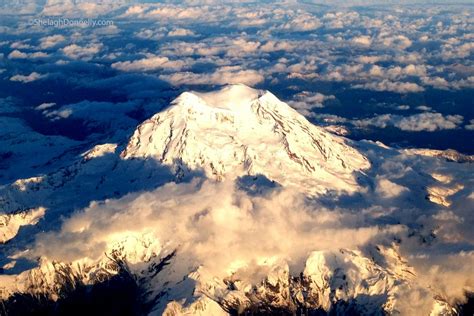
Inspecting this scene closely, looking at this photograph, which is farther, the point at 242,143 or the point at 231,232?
the point at 242,143

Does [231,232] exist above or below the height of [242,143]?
below

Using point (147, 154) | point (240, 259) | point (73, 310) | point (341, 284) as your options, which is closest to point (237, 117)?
point (147, 154)

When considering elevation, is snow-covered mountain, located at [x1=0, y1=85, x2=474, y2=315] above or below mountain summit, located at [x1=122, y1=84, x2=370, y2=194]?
below

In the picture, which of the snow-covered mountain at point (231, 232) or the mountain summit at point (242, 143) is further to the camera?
the mountain summit at point (242, 143)

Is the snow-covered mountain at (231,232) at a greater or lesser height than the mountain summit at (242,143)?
lesser

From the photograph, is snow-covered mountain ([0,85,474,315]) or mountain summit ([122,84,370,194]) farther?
mountain summit ([122,84,370,194])
